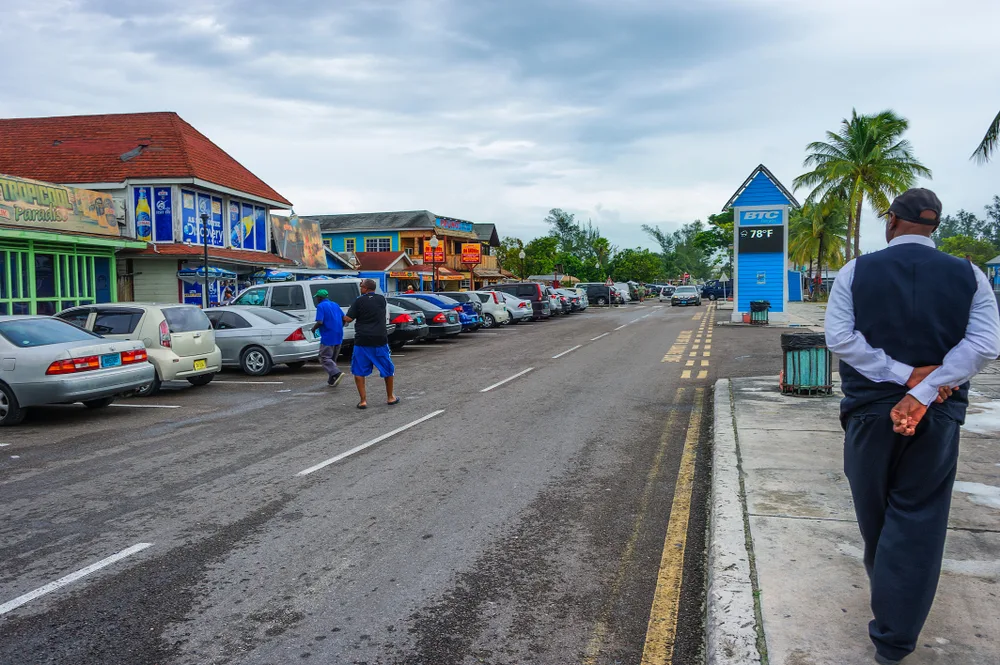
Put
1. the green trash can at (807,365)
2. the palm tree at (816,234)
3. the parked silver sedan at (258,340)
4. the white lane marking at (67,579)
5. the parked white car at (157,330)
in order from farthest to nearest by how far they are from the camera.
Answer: the palm tree at (816,234), the parked silver sedan at (258,340), the parked white car at (157,330), the green trash can at (807,365), the white lane marking at (67,579)

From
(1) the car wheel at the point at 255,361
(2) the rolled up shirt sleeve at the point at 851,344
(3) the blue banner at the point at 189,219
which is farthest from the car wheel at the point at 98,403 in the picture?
(3) the blue banner at the point at 189,219

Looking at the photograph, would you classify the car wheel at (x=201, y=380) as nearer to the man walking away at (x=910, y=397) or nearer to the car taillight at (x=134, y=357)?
the car taillight at (x=134, y=357)

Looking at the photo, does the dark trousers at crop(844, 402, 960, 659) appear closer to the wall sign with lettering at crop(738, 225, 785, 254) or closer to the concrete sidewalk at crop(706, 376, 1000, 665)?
the concrete sidewalk at crop(706, 376, 1000, 665)

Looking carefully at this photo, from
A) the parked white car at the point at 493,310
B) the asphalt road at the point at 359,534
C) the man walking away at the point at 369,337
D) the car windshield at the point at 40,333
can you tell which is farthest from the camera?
the parked white car at the point at 493,310

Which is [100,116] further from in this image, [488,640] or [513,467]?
[488,640]

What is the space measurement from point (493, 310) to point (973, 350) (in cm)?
2837

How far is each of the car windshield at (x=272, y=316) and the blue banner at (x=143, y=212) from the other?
11.3m

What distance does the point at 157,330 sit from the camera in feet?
41.8

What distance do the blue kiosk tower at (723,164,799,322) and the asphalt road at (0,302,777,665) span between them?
21394 millimetres

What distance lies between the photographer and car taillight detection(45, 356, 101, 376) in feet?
32.6

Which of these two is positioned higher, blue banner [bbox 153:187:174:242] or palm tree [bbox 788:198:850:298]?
palm tree [bbox 788:198:850:298]

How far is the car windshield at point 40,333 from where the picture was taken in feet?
33.1

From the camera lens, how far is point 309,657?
145 inches

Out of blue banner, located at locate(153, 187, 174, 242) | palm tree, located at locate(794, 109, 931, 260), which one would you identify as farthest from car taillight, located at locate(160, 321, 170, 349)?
palm tree, located at locate(794, 109, 931, 260)
